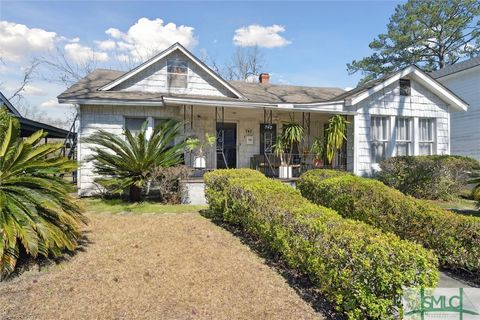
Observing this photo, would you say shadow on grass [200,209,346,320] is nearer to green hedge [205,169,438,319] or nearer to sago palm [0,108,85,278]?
green hedge [205,169,438,319]

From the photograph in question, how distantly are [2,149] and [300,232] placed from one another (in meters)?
4.48

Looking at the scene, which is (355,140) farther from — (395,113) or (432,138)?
(432,138)

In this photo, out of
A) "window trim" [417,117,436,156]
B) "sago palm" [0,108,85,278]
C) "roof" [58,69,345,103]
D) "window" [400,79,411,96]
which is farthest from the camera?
"window trim" [417,117,436,156]

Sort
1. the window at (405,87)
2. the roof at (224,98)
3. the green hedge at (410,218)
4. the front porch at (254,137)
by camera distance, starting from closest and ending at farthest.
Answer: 1. the green hedge at (410,218)
2. the roof at (224,98)
3. the front porch at (254,137)
4. the window at (405,87)

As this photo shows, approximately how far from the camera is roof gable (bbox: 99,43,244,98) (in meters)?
11.5

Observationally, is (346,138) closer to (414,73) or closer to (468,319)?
(414,73)

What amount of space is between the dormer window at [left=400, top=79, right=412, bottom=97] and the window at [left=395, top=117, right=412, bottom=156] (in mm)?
959

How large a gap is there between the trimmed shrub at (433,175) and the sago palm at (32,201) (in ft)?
32.4

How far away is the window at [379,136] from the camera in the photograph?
11820 millimetres

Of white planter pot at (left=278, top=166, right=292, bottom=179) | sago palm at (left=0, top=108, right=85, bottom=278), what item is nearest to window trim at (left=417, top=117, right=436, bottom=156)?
white planter pot at (left=278, top=166, right=292, bottom=179)

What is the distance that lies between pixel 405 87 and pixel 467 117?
5.98 meters

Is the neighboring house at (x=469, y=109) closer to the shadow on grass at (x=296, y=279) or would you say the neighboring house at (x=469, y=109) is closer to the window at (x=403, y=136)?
the window at (x=403, y=136)

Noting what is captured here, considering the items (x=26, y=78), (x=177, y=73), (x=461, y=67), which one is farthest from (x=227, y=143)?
(x=26, y=78)

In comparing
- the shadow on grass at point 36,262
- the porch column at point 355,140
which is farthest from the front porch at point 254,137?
the shadow on grass at point 36,262
